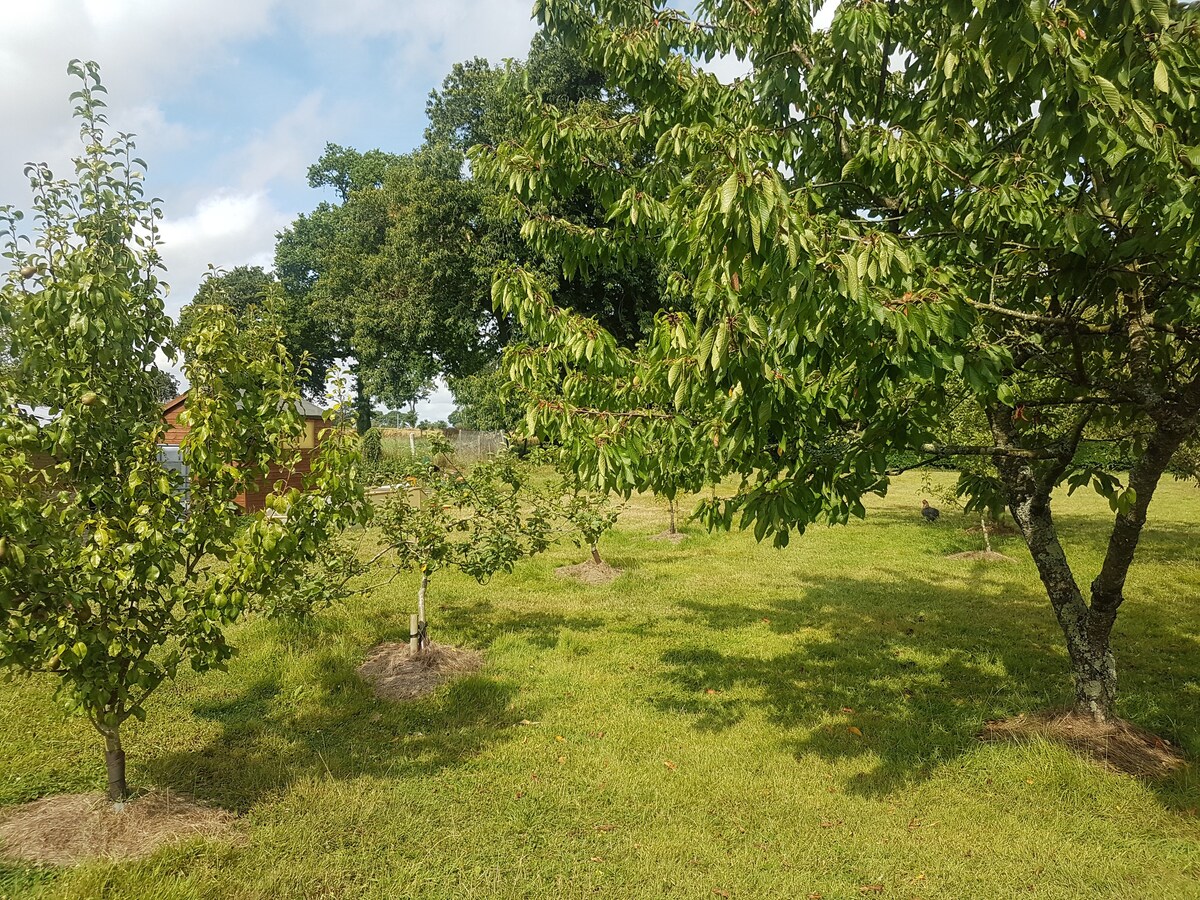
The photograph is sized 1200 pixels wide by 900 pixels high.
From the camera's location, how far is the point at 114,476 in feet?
15.6

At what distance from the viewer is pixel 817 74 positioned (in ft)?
18.7

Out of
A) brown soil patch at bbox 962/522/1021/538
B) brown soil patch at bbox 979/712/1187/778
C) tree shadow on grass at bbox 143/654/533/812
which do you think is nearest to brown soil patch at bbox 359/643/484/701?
tree shadow on grass at bbox 143/654/533/812

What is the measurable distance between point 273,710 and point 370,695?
0.93m

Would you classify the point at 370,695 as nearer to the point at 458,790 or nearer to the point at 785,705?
the point at 458,790

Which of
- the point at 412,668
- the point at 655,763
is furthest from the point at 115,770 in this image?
the point at 655,763

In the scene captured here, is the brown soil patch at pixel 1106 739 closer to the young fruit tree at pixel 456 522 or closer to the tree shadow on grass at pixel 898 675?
the tree shadow on grass at pixel 898 675

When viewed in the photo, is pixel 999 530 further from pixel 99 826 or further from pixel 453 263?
pixel 453 263

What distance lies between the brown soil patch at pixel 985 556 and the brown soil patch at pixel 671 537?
5738 mm

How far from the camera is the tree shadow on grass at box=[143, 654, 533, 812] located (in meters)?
5.59

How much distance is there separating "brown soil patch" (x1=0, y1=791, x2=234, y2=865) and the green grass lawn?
0.64 ft

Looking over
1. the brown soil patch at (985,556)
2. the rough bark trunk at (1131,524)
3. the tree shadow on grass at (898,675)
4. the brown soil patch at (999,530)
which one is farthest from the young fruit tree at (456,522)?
the brown soil patch at (999,530)

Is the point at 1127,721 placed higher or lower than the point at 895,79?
lower

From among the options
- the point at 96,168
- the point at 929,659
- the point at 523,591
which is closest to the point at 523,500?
the point at 523,591

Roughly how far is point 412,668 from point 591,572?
5490 mm
